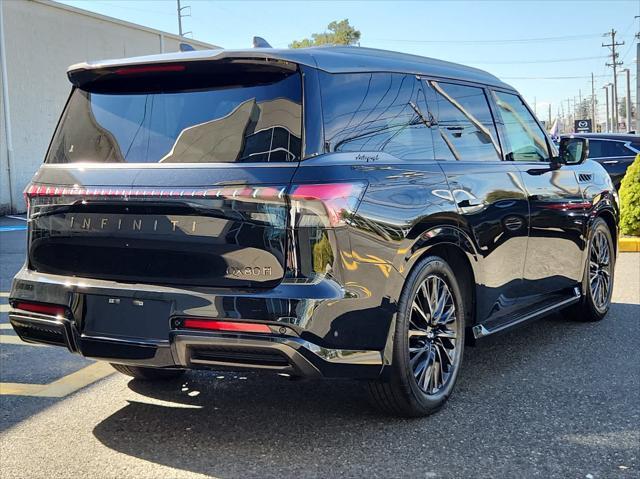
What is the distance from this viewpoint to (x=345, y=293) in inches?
122

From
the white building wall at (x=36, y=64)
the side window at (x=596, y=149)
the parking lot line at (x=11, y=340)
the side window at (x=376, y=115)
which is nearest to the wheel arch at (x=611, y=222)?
the side window at (x=376, y=115)

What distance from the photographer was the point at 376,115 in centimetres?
358

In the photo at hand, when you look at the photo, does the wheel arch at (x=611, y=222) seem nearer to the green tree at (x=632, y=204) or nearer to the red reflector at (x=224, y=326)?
the red reflector at (x=224, y=326)

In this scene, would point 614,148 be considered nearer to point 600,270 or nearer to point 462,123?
point 600,270

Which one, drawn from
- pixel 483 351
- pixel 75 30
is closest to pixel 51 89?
pixel 75 30

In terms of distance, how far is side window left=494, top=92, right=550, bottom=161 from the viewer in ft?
15.7

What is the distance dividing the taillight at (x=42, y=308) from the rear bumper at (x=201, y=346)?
0.02 metres

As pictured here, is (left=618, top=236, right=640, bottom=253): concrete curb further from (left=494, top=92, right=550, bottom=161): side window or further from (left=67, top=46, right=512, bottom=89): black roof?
(left=67, top=46, right=512, bottom=89): black roof

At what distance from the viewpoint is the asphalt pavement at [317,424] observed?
10.4ft

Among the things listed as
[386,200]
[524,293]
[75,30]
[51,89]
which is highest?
[75,30]

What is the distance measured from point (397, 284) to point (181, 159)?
45.1 inches

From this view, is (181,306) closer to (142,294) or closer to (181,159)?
(142,294)

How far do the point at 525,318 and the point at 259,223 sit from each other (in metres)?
2.32

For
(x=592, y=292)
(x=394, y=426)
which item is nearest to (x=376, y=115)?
(x=394, y=426)
